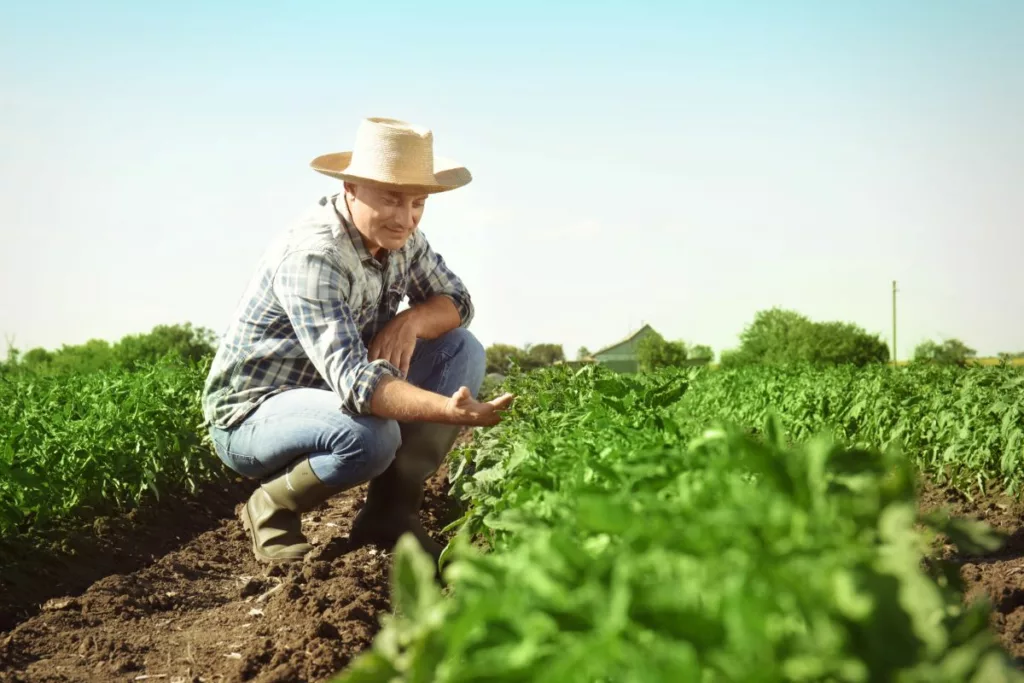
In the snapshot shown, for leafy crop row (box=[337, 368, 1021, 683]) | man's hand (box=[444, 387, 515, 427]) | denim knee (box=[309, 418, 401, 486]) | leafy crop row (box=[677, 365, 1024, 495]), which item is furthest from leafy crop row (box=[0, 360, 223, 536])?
leafy crop row (box=[337, 368, 1021, 683])

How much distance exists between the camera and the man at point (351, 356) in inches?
180

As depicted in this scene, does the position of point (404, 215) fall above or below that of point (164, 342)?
above

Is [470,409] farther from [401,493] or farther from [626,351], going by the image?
[626,351]

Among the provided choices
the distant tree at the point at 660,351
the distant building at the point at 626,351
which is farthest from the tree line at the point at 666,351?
the distant building at the point at 626,351

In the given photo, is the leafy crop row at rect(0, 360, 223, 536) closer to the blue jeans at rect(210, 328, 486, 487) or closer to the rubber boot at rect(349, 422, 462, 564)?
the blue jeans at rect(210, 328, 486, 487)

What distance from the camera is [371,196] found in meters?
4.84

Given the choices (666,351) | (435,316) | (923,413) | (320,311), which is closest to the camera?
(320,311)

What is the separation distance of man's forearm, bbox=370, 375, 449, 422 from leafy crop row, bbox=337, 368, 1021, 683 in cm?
227

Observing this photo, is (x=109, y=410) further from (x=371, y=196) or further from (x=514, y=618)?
(x=514, y=618)

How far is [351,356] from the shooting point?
4.46 m

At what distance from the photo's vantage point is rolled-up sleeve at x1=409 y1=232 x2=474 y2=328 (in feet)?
18.1

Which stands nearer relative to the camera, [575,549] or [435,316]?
[575,549]

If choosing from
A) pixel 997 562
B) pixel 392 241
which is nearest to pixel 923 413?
pixel 997 562

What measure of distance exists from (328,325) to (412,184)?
0.73 meters
